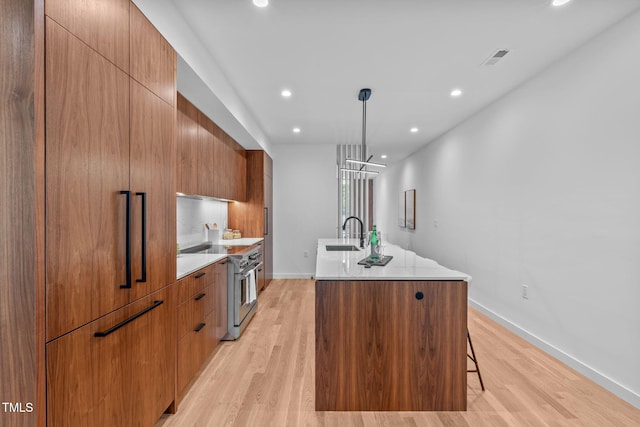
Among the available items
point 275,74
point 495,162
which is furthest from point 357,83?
point 495,162

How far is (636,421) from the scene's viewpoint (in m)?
1.95

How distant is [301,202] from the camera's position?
6094 mm

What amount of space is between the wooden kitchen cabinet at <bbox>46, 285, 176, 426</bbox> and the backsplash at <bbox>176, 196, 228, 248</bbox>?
4.95 feet

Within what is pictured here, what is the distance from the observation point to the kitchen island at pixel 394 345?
80.9 inches

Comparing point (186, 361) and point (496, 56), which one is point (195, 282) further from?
point (496, 56)

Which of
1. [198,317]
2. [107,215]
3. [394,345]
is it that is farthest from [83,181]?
[394,345]

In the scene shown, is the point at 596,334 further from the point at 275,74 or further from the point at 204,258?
the point at 275,74

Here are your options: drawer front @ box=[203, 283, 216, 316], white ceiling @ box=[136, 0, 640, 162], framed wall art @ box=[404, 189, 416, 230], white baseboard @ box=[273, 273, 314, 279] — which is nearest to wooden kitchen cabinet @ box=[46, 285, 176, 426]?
drawer front @ box=[203, 283, 216, 316]

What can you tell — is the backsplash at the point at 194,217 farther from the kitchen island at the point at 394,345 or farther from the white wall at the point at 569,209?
the white wall at the point at 569,209

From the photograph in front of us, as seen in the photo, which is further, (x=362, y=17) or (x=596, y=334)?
(x=596, y=334)

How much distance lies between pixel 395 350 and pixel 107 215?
1815 millimetres

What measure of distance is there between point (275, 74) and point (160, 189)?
1.80 meters

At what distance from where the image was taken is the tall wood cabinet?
3.71ft

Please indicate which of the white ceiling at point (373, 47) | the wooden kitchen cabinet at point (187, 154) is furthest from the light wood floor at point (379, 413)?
the white ceiling at point (373, 47)
